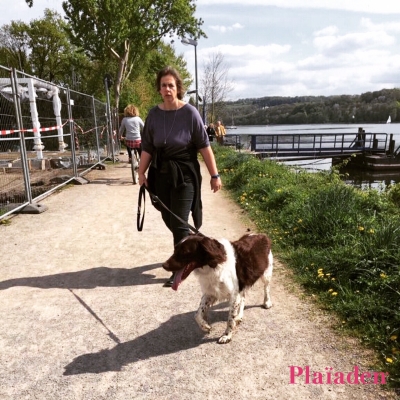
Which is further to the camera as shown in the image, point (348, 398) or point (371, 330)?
point (371, 330)

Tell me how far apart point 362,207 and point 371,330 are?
3179mm

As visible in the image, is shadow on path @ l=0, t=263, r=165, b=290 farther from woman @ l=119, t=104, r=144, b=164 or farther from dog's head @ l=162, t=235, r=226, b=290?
woman @ l=119, t=104, r=144, b=164

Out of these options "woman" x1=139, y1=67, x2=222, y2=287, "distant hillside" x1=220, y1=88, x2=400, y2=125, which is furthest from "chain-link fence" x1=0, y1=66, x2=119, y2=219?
"distant hillside" x1=220, y1=88, x2=400, y2=125

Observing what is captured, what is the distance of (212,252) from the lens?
2672 mm

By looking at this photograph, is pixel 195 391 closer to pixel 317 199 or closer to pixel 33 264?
pixel 33 264

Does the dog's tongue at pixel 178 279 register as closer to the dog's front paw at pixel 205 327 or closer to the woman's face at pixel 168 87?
the dog's front paw at pixel 205 327

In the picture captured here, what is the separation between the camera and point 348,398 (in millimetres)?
2260

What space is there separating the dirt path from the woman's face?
2.07m

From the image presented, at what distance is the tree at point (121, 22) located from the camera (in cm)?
1792

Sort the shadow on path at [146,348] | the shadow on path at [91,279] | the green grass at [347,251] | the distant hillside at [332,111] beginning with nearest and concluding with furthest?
1. the shadow on path at [146,348]
2. the green grass at [347,251]
3. the shadow on path at [91,279]
4. the distant hillside at [332,111]

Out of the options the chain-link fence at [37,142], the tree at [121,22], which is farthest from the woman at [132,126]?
the tree at [121,22]

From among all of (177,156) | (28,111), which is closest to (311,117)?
(28,111)

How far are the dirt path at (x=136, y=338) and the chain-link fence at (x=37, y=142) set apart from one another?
246 cm

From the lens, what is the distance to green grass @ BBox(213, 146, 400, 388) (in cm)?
296
